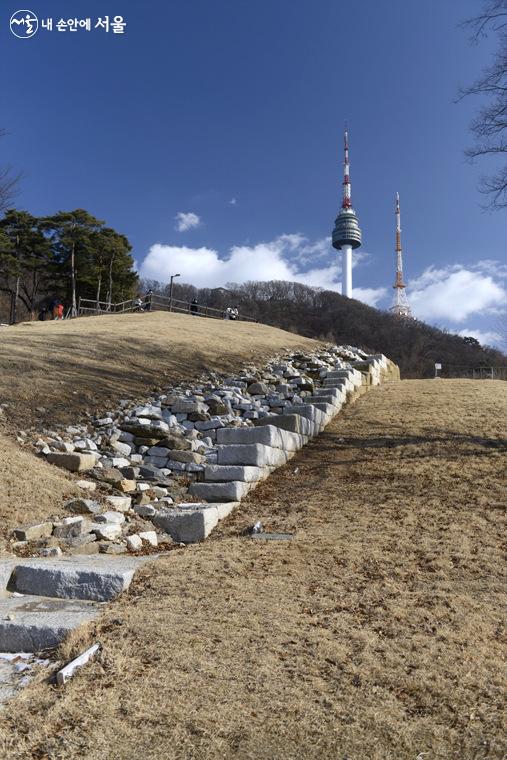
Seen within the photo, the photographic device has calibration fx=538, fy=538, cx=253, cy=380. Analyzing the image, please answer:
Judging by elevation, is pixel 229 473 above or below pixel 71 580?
above

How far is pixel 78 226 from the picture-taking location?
1390 inches

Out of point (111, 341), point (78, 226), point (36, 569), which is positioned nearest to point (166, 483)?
point (36, 569)

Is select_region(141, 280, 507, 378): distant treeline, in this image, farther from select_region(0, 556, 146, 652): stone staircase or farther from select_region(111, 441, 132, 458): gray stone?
select_region(0, 556, 146, 652): stone staircase

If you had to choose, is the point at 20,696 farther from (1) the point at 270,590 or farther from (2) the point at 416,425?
(2) the point at 416,425

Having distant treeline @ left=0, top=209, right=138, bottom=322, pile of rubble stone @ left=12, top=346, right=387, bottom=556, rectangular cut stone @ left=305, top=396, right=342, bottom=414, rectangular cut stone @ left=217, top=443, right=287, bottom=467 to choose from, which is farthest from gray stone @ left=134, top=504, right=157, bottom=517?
distant treeline @ left=0, top=209, right=138, bottom=322

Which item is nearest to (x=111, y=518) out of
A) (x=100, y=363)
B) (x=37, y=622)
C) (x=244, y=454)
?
(x=37, y=622)

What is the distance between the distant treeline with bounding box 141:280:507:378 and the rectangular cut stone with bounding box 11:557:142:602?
35.1m

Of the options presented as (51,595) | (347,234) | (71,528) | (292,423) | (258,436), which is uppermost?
(347,234)

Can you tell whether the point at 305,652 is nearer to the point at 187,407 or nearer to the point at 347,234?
the point at 187,407

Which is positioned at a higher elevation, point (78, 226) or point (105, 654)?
point (78, 226)

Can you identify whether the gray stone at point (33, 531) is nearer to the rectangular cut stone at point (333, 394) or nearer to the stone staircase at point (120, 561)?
the stone staircase at point (120, 561)

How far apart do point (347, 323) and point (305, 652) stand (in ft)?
172

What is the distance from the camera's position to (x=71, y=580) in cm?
385

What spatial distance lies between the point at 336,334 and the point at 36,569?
48.9 meters
